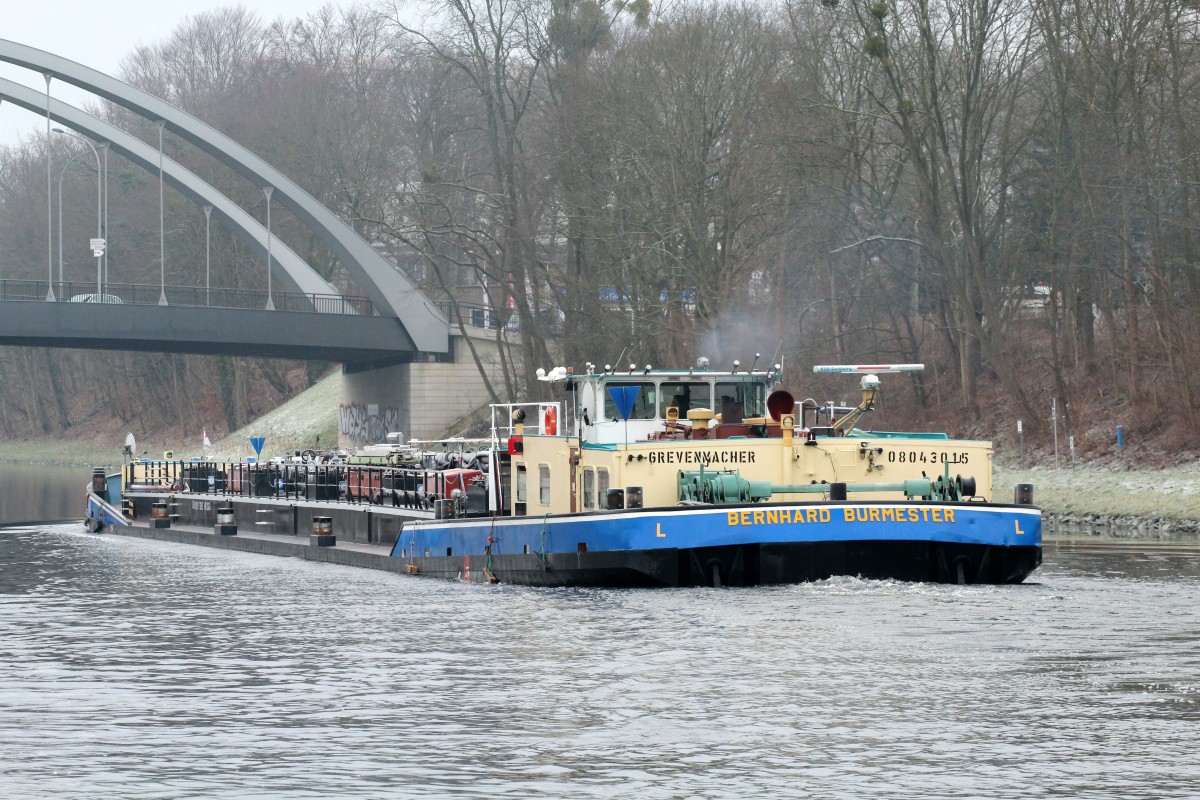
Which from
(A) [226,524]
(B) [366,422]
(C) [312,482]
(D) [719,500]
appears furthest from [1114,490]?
(B) [366,422]

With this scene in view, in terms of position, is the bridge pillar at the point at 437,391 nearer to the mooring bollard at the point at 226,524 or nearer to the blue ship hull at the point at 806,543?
the mooring bollard at the point at 226,524

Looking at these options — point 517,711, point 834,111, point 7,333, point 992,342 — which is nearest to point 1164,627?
point 517,711

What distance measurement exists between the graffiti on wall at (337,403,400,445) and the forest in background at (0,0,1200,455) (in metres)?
11.0

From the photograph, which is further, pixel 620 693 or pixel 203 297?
pixel 203 297

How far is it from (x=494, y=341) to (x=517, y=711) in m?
65.1

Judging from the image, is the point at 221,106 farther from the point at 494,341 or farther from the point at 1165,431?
the point at 1165,431

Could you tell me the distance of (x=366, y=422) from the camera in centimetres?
8969

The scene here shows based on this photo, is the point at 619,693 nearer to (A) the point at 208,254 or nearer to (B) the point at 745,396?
(B) the point at 745,396

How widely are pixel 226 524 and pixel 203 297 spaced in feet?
192

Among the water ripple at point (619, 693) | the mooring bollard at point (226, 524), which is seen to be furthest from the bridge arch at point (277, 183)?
the water ripple at point (619, 693)

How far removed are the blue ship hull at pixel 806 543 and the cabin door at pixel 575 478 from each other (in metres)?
1.29

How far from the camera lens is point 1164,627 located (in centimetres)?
2373

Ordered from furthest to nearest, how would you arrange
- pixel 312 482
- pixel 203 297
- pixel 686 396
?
pixel 203 297, pixel 312 482, pixel 686 396

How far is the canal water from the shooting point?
52.7 feet
